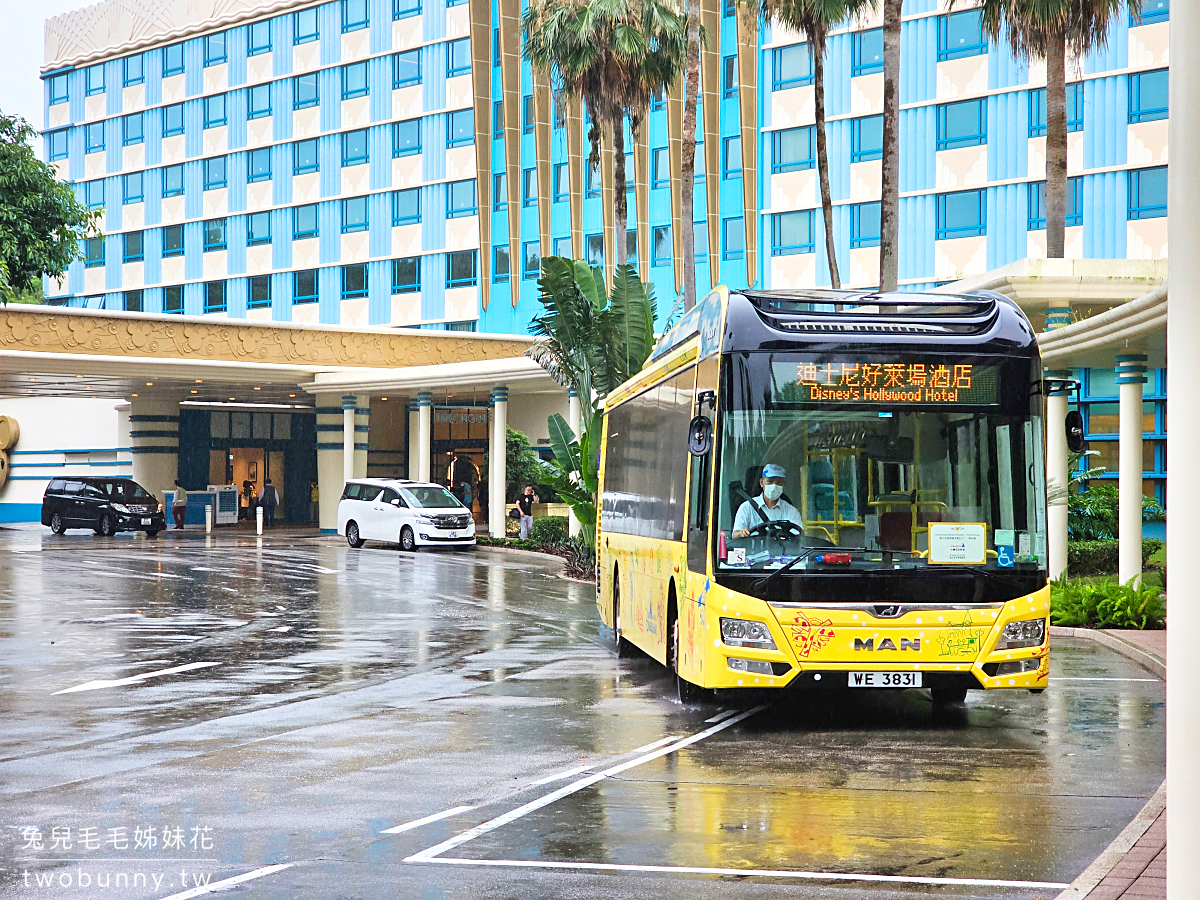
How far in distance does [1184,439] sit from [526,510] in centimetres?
3795

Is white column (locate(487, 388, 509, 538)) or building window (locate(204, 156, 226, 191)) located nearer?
white column (locate(487, 388, 509, 538))

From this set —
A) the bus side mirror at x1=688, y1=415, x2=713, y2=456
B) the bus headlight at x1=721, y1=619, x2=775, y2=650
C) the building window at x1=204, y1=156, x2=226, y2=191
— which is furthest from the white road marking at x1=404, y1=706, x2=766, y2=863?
the building window at x1=204, y1=156, x2=226, y2=191

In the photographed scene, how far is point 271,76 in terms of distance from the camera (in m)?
65.1

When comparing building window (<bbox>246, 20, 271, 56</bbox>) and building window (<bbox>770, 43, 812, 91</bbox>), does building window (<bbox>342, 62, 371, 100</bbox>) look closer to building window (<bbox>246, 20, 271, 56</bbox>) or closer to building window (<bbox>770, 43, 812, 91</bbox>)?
building window (<bbox>246, 20, 271, 56</bbox>)

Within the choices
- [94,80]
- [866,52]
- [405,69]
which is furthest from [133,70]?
[866,52]

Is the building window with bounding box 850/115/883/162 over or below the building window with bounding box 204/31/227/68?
below

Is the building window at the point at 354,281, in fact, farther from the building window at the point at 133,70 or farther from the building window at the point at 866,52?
the building window at the point at 866,52

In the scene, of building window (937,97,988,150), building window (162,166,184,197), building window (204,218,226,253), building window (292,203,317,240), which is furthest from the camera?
building window (162,166,184,197)

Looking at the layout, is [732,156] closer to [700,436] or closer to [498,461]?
[498,461]

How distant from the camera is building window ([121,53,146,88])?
69.4 m

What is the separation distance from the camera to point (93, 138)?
7150 centimetres

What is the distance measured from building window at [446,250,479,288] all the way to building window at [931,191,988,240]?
19817mm

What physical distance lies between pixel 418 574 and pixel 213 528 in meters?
23.5

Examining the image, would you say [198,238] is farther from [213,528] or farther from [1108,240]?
[1108,240]
